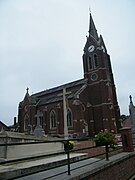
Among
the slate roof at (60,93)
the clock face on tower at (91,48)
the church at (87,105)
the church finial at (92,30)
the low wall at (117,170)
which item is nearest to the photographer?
the low wall at (117,170)

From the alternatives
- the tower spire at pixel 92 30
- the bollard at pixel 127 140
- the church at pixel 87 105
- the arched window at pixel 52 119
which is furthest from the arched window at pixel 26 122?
the bollard at pixel 127 140

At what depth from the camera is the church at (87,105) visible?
29828 mm

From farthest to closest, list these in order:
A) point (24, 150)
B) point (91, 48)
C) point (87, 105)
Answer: point (91, 48), point (87, 105), point (24, 150)

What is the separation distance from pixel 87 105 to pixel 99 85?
4743 mm

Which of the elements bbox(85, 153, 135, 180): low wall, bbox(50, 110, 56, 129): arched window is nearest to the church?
bbox(50, 110, 56, 129): arched window

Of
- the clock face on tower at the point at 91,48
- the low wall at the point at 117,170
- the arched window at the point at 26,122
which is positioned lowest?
the low wall at the point at 117,170

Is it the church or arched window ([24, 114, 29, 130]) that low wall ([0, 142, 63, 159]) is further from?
arched window ([24, 114, 29, 130])

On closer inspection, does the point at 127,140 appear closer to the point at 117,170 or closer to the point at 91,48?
the point at 117,170

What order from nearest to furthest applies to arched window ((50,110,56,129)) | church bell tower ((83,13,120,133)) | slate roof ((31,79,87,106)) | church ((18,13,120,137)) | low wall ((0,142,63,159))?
low wall ((0,142,63,159))
church ((18,13,120,137))
church bell tower ((83,13,120,133))
slate roof ((31,79,87,106))
arched window ((50,110,56,129))

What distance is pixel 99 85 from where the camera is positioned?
32.8 metres

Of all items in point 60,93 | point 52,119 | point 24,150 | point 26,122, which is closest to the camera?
point 24,150

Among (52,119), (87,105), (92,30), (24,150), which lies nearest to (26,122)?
(52,119)

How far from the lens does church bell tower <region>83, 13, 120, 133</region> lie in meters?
30.4

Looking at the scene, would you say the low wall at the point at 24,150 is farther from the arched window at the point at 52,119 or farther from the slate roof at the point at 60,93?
the arched window at the point at 52,119
